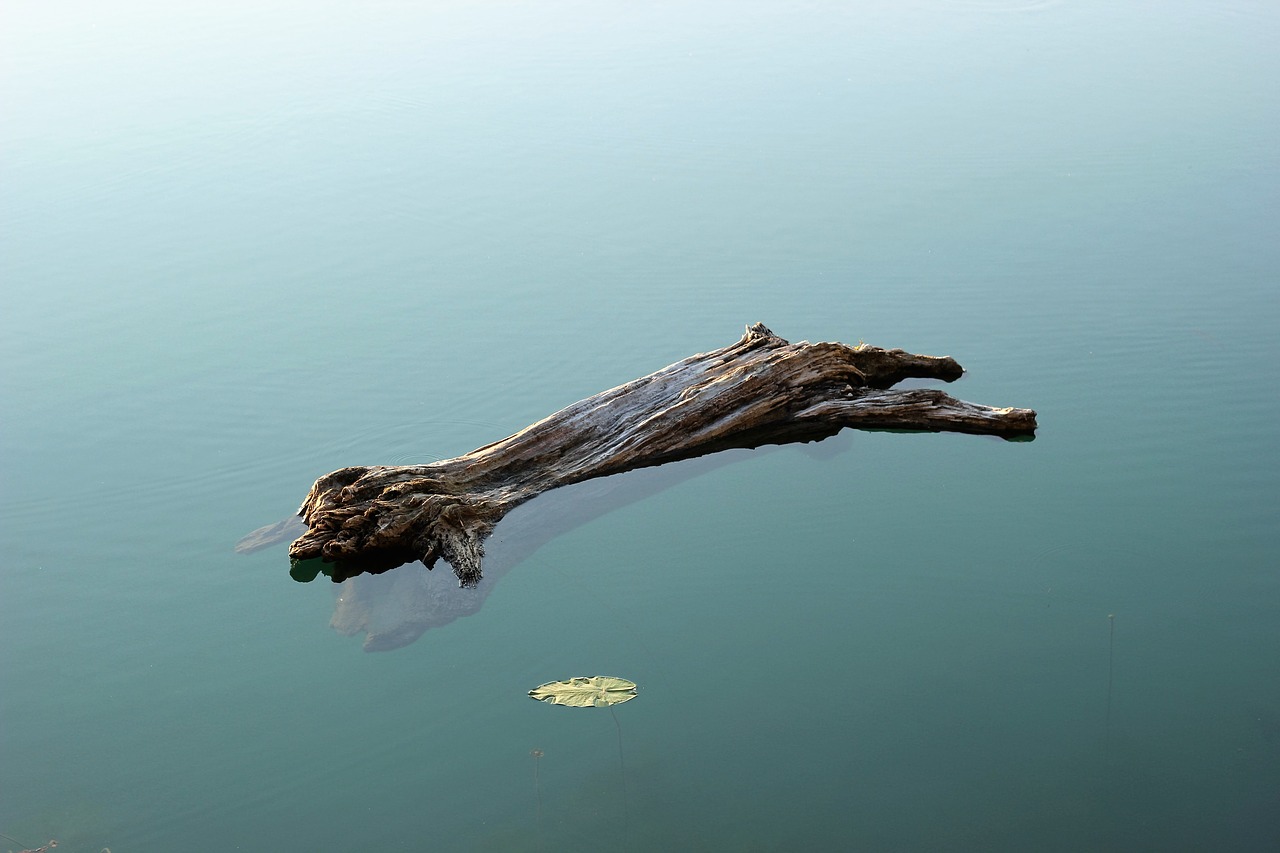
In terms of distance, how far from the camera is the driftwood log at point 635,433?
463 centimetres

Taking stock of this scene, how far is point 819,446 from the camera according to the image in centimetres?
535

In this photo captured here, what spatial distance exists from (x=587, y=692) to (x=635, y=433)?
1.33m

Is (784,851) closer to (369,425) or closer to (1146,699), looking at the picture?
(1146,699)

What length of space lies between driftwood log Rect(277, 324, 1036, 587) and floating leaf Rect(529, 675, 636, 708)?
0.64 metres

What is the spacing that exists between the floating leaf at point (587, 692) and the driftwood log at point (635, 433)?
638 mm

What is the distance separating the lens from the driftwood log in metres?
4.63

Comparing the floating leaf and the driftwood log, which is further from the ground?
the driftwood log

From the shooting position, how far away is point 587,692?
407cm

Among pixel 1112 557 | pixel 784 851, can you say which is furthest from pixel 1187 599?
pixel 784 851

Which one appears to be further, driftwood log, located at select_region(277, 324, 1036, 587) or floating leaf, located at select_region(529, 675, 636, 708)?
driftwood log, located at select_region(277, 324, 1036, 587)

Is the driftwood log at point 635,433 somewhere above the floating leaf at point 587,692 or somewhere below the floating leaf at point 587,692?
above

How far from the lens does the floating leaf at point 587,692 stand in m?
4.04

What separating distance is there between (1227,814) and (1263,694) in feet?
1.90

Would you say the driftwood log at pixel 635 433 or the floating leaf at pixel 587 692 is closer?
the floating leaf at pixel 587 692
